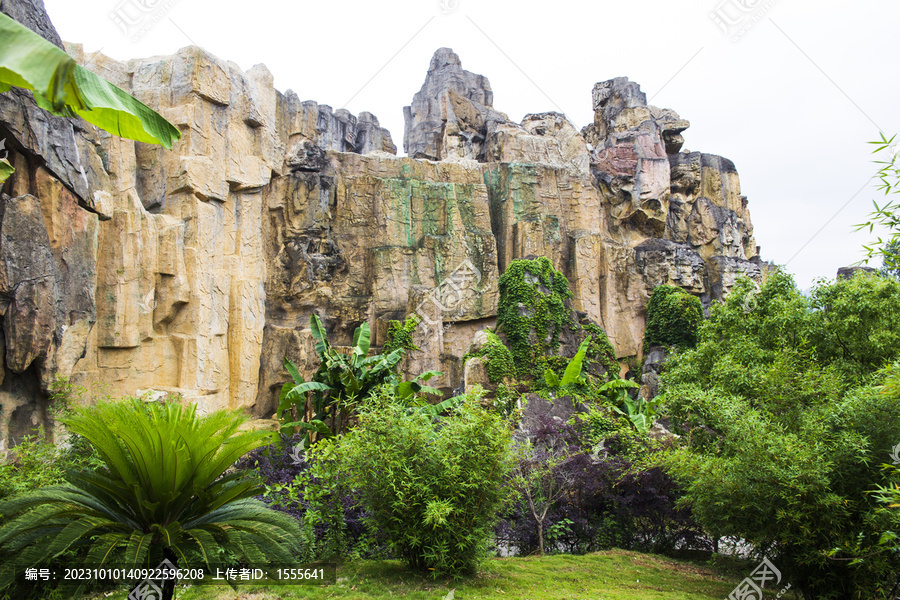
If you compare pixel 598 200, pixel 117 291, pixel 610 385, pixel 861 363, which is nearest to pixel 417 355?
pixel 610 385

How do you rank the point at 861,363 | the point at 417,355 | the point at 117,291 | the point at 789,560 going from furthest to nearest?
the point at 417,355
the point at 117,291
the point at 861,363
the point at 789,560

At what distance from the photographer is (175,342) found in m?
18.2

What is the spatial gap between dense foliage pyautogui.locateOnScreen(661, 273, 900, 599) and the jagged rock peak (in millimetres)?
24110

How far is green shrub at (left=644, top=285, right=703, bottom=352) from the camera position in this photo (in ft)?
81.4

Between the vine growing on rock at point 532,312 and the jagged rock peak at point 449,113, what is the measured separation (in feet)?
40.7

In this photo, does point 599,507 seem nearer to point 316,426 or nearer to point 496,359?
point 316,426

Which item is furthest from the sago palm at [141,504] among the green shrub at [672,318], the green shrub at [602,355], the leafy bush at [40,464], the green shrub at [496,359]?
the green shrub at [672,318]

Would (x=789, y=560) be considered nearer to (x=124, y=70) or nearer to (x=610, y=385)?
(x=610, y=385)

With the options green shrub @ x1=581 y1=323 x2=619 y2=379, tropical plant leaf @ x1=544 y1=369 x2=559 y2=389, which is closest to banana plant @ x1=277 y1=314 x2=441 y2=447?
tropical plant leaf @ x1=544 y1=369 x2=559 y2=389

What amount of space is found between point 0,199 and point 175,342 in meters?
6.94

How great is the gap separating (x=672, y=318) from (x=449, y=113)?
1803 centimetres

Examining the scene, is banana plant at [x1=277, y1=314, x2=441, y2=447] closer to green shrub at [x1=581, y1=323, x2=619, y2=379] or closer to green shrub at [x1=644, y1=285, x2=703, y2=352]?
green shrub at [x1=581, y1=323, x2=619, y2=379]

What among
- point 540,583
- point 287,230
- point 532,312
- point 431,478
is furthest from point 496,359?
point 431,478

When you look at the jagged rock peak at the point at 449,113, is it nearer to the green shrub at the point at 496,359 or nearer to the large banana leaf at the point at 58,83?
the green shrub at the point at 496,359
